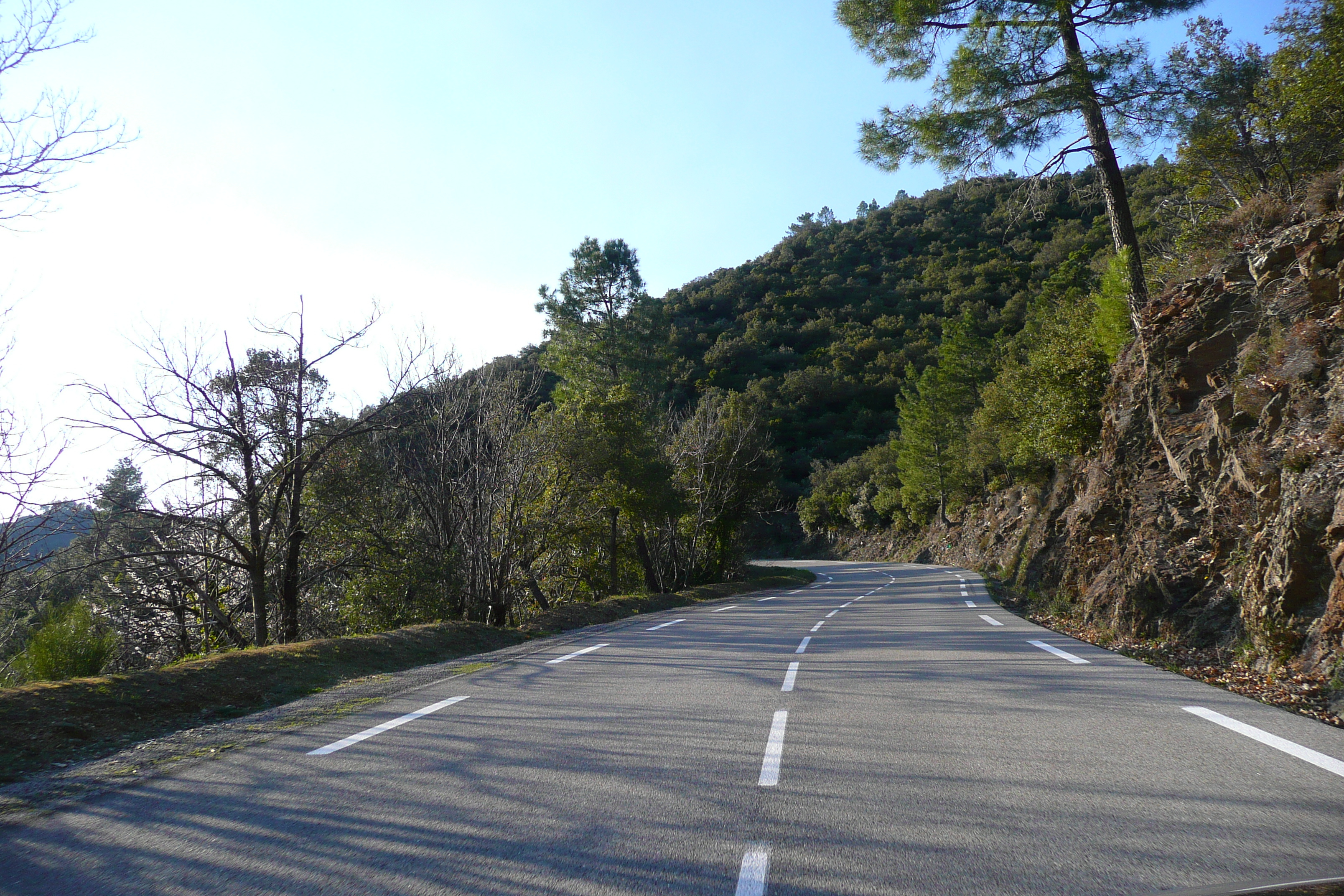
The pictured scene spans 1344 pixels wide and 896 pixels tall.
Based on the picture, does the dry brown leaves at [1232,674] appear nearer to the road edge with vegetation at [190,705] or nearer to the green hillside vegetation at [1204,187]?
the green hillside vegetation at [1204,187]

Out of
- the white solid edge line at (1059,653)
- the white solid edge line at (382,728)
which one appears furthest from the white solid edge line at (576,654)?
the white solid edge line at (1059,653)

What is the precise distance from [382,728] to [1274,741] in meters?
6.49

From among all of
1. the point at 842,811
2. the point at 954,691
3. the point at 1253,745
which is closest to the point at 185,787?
the point at 842,811

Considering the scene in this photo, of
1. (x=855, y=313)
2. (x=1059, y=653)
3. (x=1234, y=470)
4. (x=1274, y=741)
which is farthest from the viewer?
(x=855, y=313)

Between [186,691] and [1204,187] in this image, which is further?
[1204,187]

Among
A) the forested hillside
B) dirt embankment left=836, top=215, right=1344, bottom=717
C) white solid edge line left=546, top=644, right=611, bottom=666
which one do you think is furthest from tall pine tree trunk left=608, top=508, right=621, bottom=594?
the forested hillside

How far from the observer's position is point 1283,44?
15.7 metres

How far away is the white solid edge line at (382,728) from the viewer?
219 inches

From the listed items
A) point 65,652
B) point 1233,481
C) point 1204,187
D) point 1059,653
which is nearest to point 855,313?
point 1204,187

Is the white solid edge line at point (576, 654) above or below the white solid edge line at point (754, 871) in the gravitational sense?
below

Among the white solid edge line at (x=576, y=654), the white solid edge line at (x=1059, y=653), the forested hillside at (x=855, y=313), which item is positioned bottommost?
A: the white solid edge line at (x=1059, y=653)

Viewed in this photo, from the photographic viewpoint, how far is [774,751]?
5281mm

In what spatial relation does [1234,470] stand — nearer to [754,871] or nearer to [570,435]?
[754,871]

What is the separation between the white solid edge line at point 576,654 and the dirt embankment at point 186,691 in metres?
1.91
